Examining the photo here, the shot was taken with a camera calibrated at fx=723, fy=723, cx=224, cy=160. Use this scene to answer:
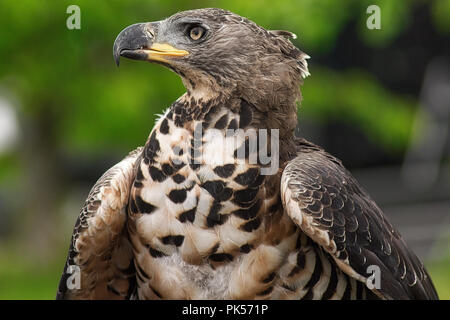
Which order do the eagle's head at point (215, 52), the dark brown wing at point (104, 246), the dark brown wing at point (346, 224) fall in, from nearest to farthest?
the dark brown wing at point (346, 224) → the eagle's head at point (215, 52) → the dark brown wing at point (104, 246)

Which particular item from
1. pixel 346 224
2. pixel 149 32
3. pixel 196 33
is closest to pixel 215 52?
pixel 196 33

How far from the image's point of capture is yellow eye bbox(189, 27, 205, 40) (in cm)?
357

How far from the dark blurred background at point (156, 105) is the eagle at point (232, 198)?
129 inches

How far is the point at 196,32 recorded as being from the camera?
3588 mm

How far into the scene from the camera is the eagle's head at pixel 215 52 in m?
3.47

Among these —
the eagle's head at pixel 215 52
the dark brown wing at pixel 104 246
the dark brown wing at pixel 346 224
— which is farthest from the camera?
the dark brown wing at pixel 104 246

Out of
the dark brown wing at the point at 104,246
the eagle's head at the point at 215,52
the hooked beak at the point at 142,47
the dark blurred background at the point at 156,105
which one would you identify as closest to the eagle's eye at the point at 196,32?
the eagle's head at the point at 215,52

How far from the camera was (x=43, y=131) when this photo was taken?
10.2m

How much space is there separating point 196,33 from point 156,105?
502 cm

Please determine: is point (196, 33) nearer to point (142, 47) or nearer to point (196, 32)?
point (196, 32)

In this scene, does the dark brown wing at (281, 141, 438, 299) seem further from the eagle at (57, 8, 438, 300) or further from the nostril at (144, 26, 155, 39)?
the nostril at (144, 26, 155, 39)

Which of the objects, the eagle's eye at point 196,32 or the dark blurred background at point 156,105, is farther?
the dark blurred background at point 156,105

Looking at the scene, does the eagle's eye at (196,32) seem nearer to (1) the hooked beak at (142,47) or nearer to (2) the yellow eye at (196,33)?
(2) the yellow eye at (196,33)

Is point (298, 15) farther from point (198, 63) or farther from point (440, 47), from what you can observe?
point (440, 47)
